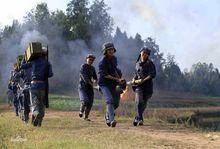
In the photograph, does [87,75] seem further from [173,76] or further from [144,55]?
[173,76]

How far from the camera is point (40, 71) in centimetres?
1244

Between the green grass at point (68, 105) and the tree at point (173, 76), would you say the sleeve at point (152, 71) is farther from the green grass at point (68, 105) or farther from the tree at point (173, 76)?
the tree at point (173, 76)

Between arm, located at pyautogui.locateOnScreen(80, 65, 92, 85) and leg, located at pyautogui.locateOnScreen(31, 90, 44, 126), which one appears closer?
leg, located at pyautogui.locateOnScreen(31, 90, 44, 126)

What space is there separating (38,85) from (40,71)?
0.34 m

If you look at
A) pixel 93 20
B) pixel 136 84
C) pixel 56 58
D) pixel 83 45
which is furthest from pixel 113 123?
pixel 93 20

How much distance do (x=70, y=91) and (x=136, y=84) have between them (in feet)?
154

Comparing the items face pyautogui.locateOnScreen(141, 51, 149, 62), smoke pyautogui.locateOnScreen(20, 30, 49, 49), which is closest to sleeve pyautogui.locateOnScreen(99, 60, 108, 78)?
face pyautogui.locateOnScreen(141, 51, 149, 62)

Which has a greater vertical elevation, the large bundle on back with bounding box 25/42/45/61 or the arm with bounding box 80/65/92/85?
the large bundle on back with bounding box 25/42/45/61

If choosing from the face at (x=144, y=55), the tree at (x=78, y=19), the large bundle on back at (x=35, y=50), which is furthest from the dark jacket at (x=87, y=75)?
the tree at (x=78, y=19)

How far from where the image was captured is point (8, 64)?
5391cm

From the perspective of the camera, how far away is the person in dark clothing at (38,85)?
12.4 meters

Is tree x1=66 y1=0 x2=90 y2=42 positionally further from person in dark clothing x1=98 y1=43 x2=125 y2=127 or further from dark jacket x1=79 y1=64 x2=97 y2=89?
person in dark clothing x1=98 y1=43 x2=125 y2=127

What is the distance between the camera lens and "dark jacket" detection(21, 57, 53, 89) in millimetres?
12398

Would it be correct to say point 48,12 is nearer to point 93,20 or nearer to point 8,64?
point 93,20
